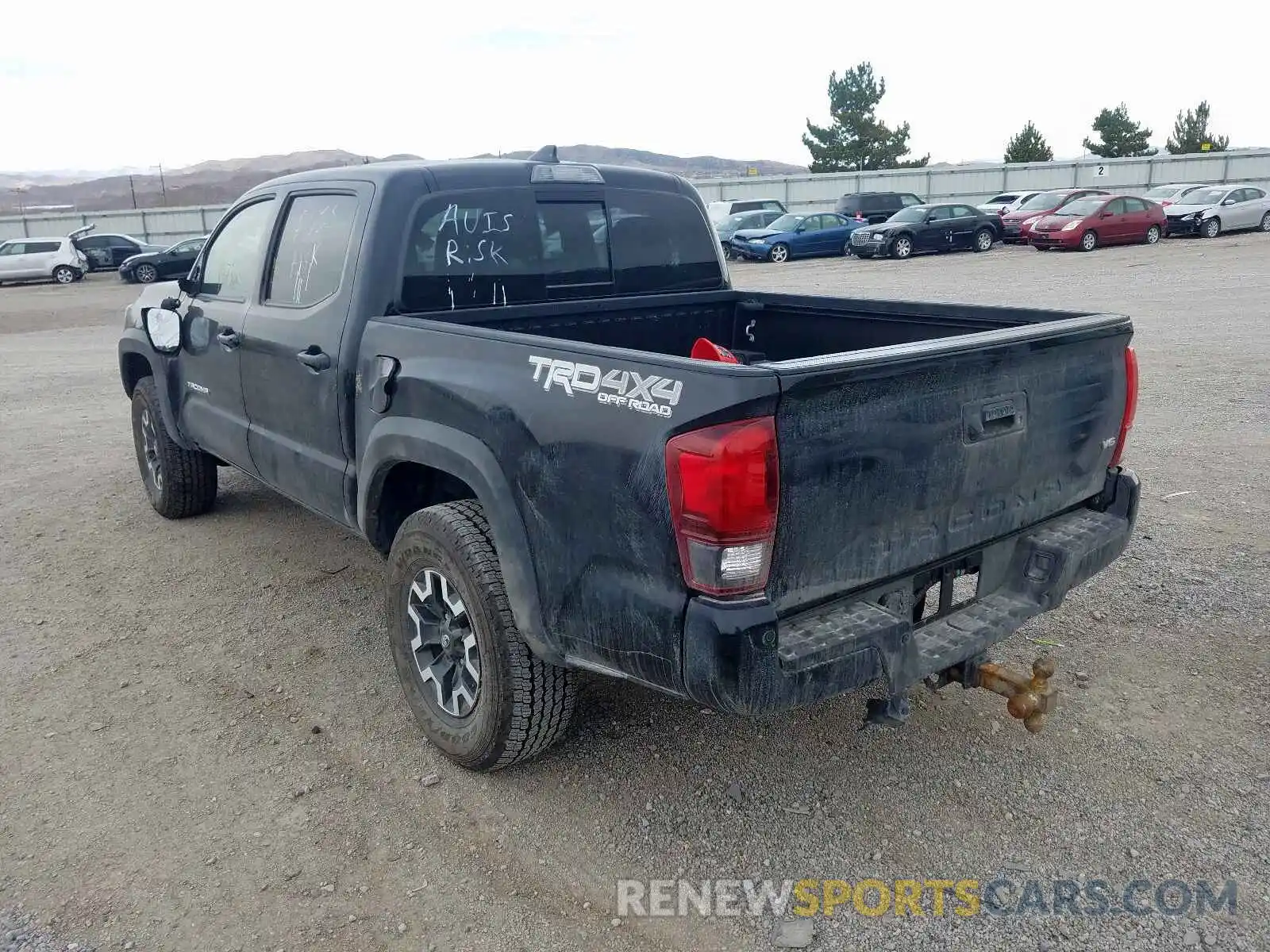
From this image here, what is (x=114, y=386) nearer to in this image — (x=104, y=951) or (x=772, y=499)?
(x=104, y=951)

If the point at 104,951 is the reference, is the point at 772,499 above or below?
above

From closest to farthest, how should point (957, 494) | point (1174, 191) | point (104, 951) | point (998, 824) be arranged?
point (104, 951), point (957, 494), point (998, 824), point (1174, 191)

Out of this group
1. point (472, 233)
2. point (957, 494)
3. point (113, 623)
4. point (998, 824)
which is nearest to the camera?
point (957, 494)

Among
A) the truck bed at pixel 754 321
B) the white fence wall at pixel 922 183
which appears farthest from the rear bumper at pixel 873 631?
the white fence wall at pixel 922 183

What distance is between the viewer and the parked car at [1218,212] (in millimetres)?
26422

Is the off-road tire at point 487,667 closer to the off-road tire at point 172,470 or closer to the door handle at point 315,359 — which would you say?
the door handle at point 315,359

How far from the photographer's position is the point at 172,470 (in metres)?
5.82

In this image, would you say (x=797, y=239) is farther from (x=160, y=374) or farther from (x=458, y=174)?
(x=458, y=174)

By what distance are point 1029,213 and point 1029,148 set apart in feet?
132

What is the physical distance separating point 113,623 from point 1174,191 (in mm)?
33000

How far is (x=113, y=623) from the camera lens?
466cm

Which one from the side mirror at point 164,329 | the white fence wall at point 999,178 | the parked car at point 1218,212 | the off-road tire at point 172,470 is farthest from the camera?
the white fence wall at point 999,178

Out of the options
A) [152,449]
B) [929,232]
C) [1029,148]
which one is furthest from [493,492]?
[1029,148]

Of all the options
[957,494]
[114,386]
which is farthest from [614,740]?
[114,386]
